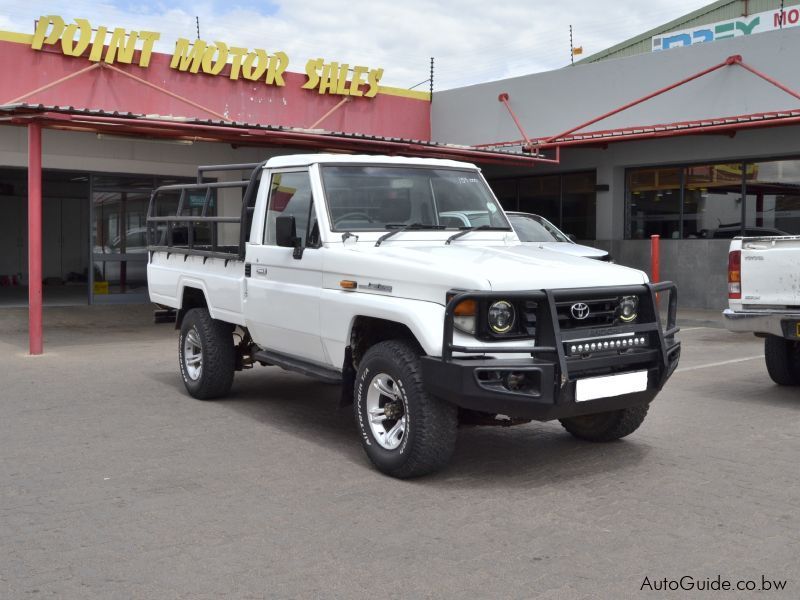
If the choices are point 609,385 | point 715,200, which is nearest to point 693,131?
point 715,200

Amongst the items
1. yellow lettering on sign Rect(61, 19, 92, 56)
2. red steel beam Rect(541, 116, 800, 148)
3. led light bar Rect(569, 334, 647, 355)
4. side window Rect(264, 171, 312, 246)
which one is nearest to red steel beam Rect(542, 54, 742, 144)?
red steel beam Rect(541, 116, 800, 148)

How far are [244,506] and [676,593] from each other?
92.7 inches

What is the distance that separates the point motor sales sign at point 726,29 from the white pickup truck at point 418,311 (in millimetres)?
18076

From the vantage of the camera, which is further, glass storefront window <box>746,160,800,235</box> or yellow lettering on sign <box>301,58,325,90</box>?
yellow lettering on sign <box>301,58,325,90</box>

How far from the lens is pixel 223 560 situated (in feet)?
13.7

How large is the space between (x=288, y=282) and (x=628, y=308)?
2528 millimetres

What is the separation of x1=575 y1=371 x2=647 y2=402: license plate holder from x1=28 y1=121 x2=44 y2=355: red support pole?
850 centimetres

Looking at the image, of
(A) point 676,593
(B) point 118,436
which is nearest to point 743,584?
(A) point 676,593

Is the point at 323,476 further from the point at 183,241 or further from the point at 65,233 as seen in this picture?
the point at 65,233

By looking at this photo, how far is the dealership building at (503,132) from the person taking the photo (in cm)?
1534

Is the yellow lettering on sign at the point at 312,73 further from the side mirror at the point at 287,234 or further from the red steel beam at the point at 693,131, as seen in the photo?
the side mirror at the point at 287,234

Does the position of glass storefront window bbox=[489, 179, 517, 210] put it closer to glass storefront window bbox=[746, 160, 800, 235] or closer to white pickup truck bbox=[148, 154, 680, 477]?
glass storefront window bbox=[746, 160, 800, 235]

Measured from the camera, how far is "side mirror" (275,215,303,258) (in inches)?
252

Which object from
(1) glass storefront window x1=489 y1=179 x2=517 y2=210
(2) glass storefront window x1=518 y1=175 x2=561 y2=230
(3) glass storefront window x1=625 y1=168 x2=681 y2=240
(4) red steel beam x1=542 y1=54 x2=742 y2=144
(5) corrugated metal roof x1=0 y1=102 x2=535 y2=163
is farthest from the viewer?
(1) glass storefront window x1=489 y1=179 x2=517 y2=210
